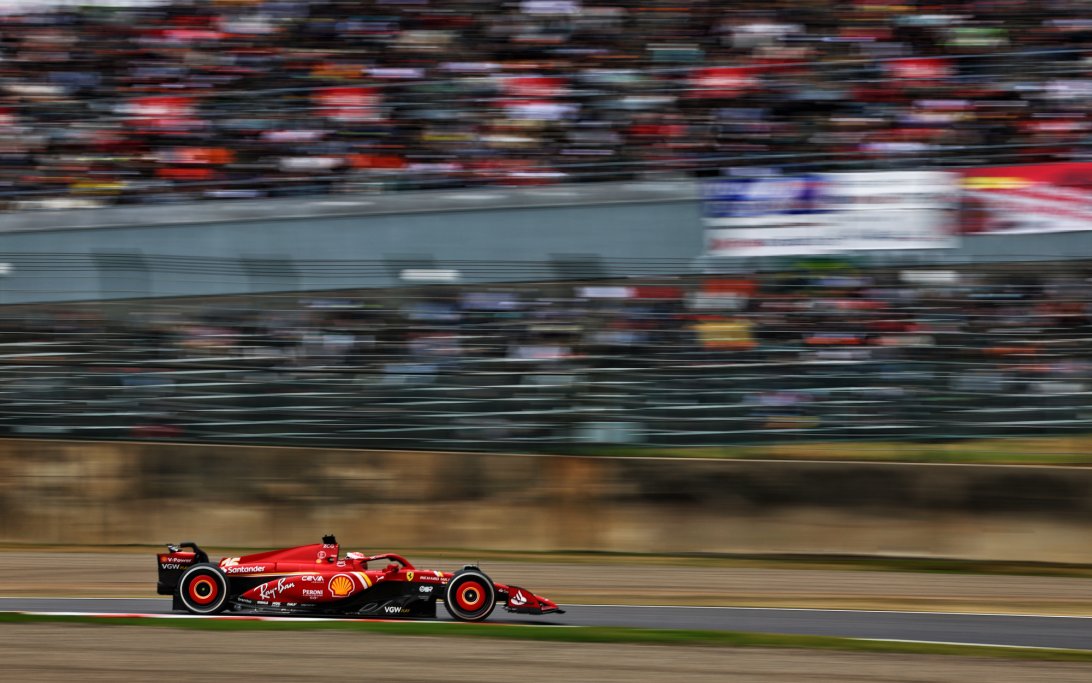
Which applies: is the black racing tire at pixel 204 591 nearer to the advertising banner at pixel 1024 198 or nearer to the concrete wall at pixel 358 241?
the concrete wall at pixel 358 241

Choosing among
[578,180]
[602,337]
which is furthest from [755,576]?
[578,180]

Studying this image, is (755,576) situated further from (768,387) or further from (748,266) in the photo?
(748,266)

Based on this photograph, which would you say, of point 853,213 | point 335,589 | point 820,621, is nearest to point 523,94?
point 853,213

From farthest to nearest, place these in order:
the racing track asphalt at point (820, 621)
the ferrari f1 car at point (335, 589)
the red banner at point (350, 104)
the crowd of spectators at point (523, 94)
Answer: the red banner at point (350, 104) < the crowd of spectators at point (523, 94) < the racing track asphalt at point (820, 621) < the ferrari f1 car at point (335, 589)

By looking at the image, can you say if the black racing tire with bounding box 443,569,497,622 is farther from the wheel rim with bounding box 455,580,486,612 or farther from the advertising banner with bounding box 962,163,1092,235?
the advertising banner with bounding box 962,163,1092,235

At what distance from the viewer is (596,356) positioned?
1217cm

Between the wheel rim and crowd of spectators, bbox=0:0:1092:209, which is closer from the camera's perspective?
the wheel rim

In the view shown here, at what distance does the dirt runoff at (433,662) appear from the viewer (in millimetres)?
7012

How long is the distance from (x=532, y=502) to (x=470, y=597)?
13.5 ft

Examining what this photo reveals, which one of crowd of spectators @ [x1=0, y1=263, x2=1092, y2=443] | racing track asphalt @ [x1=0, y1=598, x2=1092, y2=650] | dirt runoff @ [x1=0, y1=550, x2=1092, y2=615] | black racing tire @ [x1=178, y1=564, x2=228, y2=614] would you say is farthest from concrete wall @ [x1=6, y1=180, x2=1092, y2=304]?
black racing tire @ [x1=178, y1=564, x2=228, y2=614]

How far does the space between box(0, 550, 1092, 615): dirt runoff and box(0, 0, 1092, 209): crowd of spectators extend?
4.56 metres

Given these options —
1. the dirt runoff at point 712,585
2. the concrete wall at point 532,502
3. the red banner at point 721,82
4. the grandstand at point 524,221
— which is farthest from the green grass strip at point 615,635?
the red banner at point 721,82

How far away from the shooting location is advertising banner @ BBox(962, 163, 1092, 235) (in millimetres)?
13594

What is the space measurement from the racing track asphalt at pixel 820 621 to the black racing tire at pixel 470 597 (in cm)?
30
